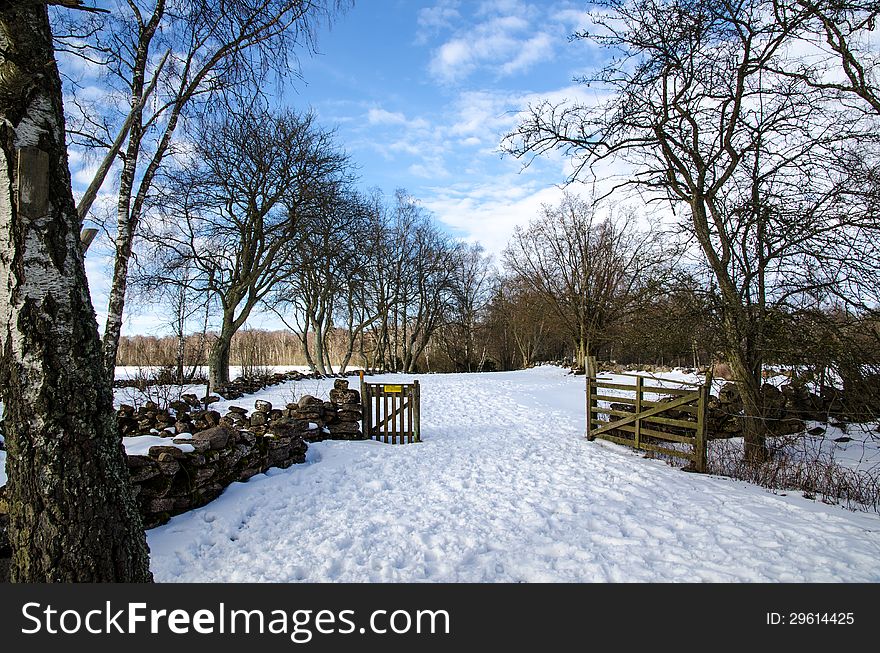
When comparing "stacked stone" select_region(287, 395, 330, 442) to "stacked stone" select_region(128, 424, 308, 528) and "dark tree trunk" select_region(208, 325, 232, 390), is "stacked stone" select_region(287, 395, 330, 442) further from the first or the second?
"dark tree trunk" select_region(208, 325, 232, 390)

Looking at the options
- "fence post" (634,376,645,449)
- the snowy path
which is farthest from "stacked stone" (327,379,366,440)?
"fence post" (634,376,645,449)

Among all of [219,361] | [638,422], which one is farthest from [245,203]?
[638,422]

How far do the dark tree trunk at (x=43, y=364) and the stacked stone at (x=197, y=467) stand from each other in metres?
1.75

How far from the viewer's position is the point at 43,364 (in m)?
2.35

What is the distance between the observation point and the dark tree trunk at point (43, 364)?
2.34m

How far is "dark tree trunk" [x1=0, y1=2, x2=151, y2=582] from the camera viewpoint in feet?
7.67

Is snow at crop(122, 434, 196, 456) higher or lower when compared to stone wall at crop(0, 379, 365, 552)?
higher

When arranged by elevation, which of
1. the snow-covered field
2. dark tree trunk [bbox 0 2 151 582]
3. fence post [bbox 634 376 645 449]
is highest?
dark tree trunk [bbox 0 2 151 582]

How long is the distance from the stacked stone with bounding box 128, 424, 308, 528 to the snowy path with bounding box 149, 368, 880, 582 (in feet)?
0.50

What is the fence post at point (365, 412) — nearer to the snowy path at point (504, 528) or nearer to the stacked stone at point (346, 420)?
the stacked stone at point (346, 420)

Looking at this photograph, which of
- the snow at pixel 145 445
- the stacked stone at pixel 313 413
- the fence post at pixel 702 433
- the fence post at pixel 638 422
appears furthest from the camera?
the fence post at pixel 638 422

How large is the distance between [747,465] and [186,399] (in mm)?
11878

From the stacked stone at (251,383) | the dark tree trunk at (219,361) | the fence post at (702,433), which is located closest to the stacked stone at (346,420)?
the fence post at (702,433)
